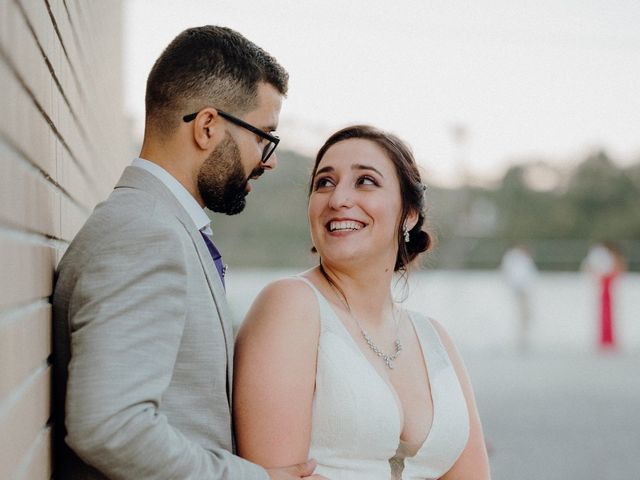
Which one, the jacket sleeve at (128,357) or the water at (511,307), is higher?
the jacket sleeve at (128,357)

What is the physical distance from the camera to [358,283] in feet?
9.61

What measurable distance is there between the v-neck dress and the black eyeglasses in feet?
1.83

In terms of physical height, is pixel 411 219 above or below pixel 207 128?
below

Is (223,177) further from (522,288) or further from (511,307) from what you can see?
(511,307)

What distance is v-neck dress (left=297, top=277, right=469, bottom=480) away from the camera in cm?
249

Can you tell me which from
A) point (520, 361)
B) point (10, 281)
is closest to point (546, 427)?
point (520, 361)

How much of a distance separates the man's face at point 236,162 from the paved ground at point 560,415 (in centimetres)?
279

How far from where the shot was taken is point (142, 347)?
5.31ft

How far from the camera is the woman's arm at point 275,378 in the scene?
2326 mm

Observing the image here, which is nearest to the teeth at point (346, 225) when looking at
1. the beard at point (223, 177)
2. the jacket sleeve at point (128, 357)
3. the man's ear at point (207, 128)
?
the beard at point (223, 177)

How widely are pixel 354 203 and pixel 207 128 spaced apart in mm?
850

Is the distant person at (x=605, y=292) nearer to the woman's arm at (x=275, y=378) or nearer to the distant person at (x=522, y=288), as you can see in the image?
the distant person at (x=522, y=288)

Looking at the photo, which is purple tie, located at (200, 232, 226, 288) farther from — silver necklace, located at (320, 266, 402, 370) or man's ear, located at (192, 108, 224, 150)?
silver necklace, located at (320, 266, 402, 370)

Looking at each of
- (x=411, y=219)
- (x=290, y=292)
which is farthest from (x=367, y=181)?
(x=290, y=292)
